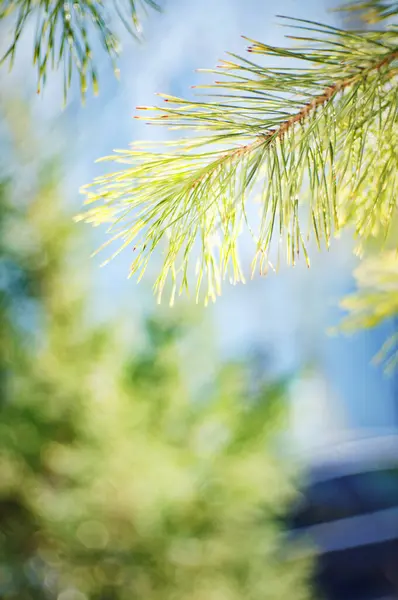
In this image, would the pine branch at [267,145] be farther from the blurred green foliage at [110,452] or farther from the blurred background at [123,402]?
the blurred green foliage at [110,452]

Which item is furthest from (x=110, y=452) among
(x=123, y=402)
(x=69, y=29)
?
(x=69, y=29)

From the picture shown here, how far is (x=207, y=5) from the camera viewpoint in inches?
81.4

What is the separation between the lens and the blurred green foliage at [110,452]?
66.0 inches

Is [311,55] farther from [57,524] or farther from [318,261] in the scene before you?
[318,261]

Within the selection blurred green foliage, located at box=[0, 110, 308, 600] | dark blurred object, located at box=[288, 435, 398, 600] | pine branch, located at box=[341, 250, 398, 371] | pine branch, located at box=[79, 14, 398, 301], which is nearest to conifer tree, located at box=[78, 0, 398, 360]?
pine branch, located at box=[79, 14, 398, 301]

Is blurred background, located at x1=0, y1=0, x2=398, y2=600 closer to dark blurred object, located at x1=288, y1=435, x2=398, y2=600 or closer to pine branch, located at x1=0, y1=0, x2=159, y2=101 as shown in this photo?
pine branch, located at x1=0, y1=0, x2=159, y2=101

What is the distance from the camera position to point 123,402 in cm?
171

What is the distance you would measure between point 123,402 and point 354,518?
2509mm

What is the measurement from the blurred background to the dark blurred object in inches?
51.4

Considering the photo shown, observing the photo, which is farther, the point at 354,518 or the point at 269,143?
the point at 354,518

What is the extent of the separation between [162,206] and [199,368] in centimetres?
152

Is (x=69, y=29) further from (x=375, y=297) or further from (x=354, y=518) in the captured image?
(x=354, y=518)

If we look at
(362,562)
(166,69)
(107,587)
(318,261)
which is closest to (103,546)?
(107,587)

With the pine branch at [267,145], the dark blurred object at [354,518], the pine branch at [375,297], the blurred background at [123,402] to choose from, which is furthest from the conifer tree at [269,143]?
the dark blurred object at [354,518]
